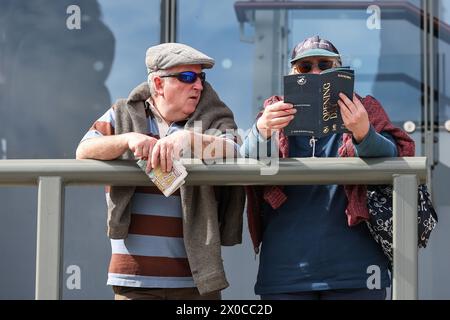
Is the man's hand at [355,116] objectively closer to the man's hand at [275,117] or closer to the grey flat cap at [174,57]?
the man's hand at [275,117]

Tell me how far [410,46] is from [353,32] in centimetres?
26

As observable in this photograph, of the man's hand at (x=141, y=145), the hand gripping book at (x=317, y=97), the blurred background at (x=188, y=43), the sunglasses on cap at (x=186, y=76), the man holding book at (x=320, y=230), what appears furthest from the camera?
the blurred background at (x=188, y=43)

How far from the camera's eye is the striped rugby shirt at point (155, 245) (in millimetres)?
2912

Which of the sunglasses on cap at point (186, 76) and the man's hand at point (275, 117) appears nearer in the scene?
the man's hand at point (275, 117)

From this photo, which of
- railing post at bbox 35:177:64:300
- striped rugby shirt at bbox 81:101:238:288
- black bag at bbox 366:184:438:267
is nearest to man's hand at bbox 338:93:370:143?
black bag at bbox 366:184:438:267

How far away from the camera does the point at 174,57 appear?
2.93m

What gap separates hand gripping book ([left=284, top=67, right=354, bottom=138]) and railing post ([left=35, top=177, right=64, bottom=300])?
2.04ft

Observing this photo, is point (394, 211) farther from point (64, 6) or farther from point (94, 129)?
point (64, 6)

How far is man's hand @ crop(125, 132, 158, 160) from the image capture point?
2697 millimetres

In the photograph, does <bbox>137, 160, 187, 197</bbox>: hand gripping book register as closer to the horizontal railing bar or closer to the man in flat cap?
the horizontal railing bar

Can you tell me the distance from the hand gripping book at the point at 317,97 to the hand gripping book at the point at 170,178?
29 centimetres

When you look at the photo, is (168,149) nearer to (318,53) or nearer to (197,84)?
(197,84)

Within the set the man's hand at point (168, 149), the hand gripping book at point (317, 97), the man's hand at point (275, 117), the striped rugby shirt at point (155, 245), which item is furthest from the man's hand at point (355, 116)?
the striped rugby shirt at point (155, 245)

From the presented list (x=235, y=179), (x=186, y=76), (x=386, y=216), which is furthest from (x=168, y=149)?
(x=386, y=216)
